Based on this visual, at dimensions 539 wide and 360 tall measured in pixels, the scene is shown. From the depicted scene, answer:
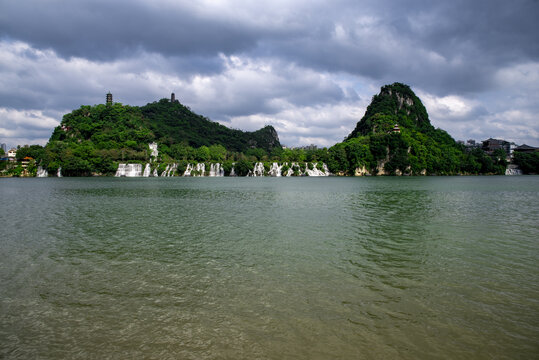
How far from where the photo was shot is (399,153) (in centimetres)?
13588

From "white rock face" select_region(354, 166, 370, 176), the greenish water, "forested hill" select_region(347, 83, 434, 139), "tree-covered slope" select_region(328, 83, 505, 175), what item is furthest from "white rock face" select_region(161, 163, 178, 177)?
the greenish water

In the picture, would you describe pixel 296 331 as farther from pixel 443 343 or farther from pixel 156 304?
pixel 156 304

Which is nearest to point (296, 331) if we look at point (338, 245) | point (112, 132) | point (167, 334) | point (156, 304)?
point (167, 334)

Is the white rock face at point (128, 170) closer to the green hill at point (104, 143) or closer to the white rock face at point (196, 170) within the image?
the green hill at point (104, 143)

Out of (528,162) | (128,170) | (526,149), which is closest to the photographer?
(128,170)

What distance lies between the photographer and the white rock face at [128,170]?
119312 millimetres

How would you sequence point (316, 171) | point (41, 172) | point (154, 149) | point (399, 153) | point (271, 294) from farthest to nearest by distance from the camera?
point (154, 149)
point (316, 171)
point (399, 153)
point (41, 172)
point (271, 294)

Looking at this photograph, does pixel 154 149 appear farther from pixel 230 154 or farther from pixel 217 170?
pixel 230 154

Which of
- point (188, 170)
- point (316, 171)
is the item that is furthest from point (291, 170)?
point (188, 170)

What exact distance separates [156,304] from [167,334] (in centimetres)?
135

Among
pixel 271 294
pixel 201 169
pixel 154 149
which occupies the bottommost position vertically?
pixel 271 294

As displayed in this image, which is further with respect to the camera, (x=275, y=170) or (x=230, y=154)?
(x=230, y=154)

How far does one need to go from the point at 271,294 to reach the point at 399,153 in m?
141

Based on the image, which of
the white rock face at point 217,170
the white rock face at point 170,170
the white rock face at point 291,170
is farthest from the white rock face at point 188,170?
the white rock face at point 291,170
